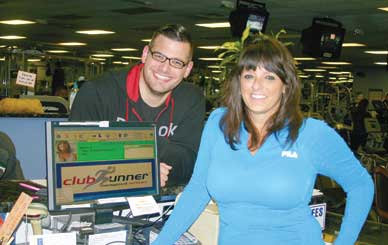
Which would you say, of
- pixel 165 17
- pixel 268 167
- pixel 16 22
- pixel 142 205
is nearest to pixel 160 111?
pixel 142 205

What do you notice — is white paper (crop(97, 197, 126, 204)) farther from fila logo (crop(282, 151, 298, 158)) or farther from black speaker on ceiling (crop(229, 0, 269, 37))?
black speaker on ceiling (crop(229, 0, 269, 37))

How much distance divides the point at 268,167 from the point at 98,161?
589 mm

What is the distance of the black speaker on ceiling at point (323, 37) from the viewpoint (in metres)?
10.4

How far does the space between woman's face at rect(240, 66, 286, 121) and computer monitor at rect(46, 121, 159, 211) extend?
41 cm

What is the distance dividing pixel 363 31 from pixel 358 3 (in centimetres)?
371

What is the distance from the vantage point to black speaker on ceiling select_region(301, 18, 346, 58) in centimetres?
1037

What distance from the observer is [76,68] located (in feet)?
55.8

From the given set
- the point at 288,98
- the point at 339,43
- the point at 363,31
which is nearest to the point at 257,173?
the point at 288,98

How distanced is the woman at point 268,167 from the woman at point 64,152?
42 centimetres

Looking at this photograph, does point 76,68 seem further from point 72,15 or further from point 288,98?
point 288,98

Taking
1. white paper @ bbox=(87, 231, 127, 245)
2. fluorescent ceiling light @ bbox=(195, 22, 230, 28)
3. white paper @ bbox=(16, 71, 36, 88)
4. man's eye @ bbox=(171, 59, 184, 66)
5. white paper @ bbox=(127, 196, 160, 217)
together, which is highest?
fluorescent ceiling light @ bbox=(195, 22, 230, 28)

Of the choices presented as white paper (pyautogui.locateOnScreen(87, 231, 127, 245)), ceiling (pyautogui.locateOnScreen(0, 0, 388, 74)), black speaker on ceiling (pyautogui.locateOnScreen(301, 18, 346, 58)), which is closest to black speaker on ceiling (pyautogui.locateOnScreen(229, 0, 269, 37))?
ceiling (pyautogui.locateOnScreen(0, 0, 388, 74))

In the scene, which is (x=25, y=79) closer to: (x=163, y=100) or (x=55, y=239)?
(x=163, y=100)

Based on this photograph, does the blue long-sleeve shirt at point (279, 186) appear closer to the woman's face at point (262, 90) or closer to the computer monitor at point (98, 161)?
the woman's face at point (262, 90)
